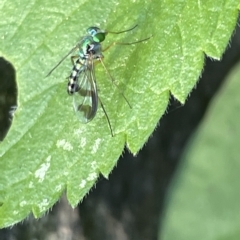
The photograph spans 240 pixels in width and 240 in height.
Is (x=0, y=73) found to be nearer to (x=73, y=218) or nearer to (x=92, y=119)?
(x=92, y=119)

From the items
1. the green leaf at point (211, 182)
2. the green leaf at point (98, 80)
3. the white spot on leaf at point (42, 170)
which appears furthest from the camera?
the green leaf at point (211, 182)

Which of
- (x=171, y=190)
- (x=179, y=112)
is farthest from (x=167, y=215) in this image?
(x=179, y=112)

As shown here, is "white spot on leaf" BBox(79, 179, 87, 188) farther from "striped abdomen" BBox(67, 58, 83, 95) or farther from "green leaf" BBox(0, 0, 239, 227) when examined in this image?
"striped abdomen" BBox(67, 58, 83, 95)

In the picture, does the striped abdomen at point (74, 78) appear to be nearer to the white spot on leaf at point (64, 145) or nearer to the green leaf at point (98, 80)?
the green leaf at point (98, 80)

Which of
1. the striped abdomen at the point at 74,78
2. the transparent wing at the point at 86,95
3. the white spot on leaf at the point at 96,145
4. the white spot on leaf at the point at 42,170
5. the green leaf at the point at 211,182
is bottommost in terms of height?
the green leaf at the point at 211,182

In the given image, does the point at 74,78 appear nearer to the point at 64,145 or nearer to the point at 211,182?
the point at 64,145

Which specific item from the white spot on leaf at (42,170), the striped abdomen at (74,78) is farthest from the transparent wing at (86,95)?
the white spot on leaf at (42,170)
